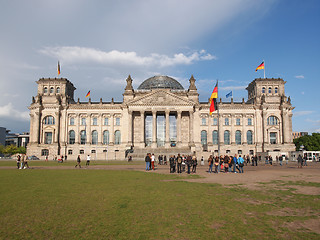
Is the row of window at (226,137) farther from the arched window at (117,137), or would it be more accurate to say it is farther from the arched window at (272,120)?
the arched window at (117,137)

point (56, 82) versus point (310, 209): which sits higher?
point (56, 82)

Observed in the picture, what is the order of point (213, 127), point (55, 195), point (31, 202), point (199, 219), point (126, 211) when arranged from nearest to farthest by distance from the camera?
point (199, 219)
point (126, 211)
point (31, 202)
point (55, 195)
point (213, 127)

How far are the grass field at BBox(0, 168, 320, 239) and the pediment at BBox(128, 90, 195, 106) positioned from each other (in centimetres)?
6589

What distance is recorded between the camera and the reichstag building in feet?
270

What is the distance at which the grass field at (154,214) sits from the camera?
8359 millimetres

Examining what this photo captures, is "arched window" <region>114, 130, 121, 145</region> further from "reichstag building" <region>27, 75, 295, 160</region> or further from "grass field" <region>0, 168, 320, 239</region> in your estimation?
"grass field" <region>0, 168, 320, 239</region>

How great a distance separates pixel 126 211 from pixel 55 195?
553cm

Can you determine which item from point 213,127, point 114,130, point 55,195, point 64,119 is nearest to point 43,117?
point 64,119

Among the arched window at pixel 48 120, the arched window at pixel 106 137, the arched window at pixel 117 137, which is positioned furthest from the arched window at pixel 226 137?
the arched window at pixel 48 120

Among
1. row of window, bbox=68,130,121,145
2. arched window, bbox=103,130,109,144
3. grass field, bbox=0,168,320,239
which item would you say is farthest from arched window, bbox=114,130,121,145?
grass field, bbox=0,168,320,239

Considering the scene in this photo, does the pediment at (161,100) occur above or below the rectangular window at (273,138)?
above

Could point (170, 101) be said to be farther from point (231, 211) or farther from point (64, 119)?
point (231, 211)

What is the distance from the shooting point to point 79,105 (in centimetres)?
8638

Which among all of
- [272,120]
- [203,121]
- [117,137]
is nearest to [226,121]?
[203,121]
